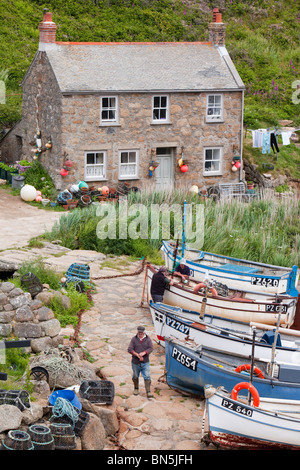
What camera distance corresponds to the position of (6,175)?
102ft

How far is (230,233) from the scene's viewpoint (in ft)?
81.4

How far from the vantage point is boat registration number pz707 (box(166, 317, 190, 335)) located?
1578 centimetres

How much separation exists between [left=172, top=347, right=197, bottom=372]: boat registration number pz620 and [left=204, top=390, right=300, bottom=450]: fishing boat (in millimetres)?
1552

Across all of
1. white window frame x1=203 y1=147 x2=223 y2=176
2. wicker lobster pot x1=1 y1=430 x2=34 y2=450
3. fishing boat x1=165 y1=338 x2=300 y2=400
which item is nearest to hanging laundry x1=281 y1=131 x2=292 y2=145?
white window frame x1=203 y1=147 x2=223 y2=176

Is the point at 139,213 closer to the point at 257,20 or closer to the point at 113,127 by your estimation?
the point at 113,127

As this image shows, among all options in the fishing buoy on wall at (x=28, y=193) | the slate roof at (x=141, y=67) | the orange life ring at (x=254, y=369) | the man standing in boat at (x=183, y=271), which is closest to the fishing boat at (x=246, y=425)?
the orange life ring at (x=254, y=369)

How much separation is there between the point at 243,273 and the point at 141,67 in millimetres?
13939

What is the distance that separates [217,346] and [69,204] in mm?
13857

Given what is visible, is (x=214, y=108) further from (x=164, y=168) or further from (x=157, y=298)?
(x=157, y=298)

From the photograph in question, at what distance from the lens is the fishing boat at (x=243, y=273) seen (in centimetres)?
1927

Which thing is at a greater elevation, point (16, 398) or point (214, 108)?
point (214, 108)

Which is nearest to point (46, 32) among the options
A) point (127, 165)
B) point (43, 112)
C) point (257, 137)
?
point (43, 112)

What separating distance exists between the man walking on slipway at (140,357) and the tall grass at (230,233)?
31.7ft
